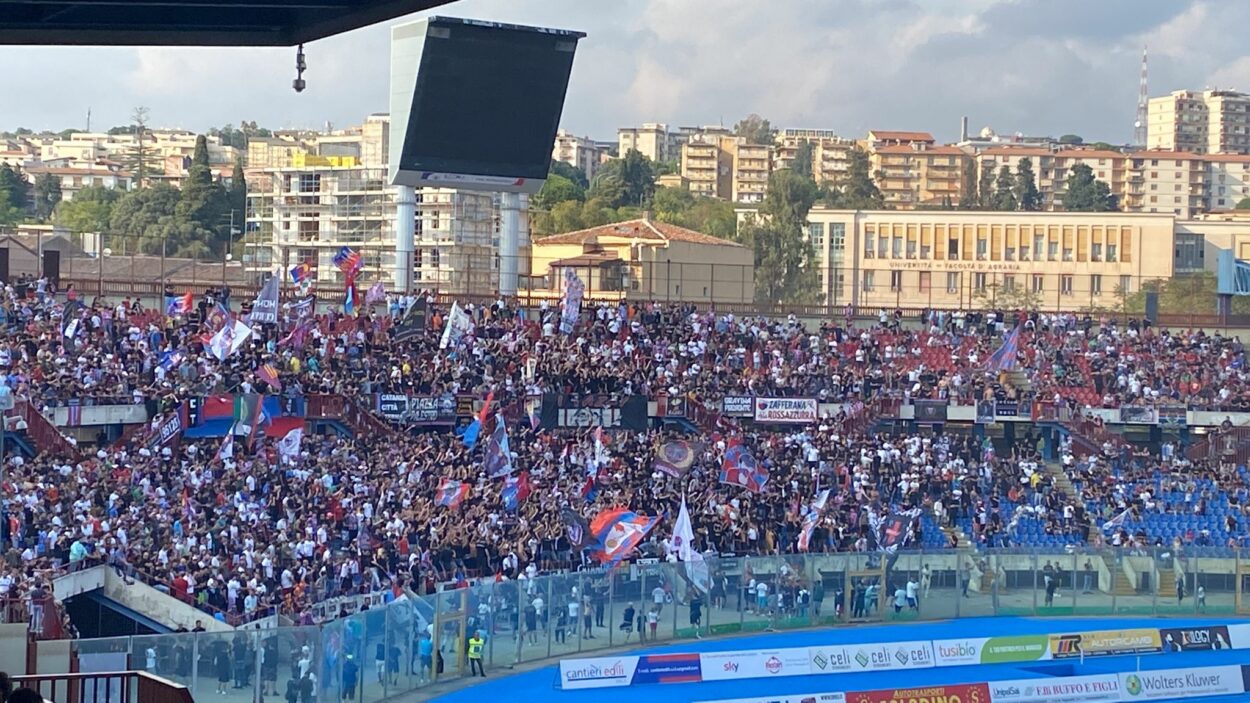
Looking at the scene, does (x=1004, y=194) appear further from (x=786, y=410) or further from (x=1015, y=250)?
(x=786, y=410)

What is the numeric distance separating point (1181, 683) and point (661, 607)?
364 inches

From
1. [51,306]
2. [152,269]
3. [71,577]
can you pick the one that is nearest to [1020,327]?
[51,306]

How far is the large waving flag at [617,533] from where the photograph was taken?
31.5 meters

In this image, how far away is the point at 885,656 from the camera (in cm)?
3014

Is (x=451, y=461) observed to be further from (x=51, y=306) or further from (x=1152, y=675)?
(x=1152, y=675)

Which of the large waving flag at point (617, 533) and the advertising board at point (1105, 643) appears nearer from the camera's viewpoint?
the advertising board at point (1105, 643)

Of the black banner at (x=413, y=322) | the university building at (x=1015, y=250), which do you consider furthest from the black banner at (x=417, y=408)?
the university building at (x=1015, y=250)

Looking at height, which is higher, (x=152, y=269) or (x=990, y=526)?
(x=152, y=269)

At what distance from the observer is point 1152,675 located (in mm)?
30594

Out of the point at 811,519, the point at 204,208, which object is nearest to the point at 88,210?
the point at 204,208

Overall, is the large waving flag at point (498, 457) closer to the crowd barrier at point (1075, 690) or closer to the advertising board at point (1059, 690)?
the crowd barrier at point (1075, 690)

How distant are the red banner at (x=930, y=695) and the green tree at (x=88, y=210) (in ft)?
285

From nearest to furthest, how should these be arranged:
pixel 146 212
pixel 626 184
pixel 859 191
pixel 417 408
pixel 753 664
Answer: pixel 753 664, pixel 417 408, pixel 146 212, pixel 859 191, pixel 626 184

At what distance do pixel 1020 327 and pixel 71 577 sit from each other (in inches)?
1112
